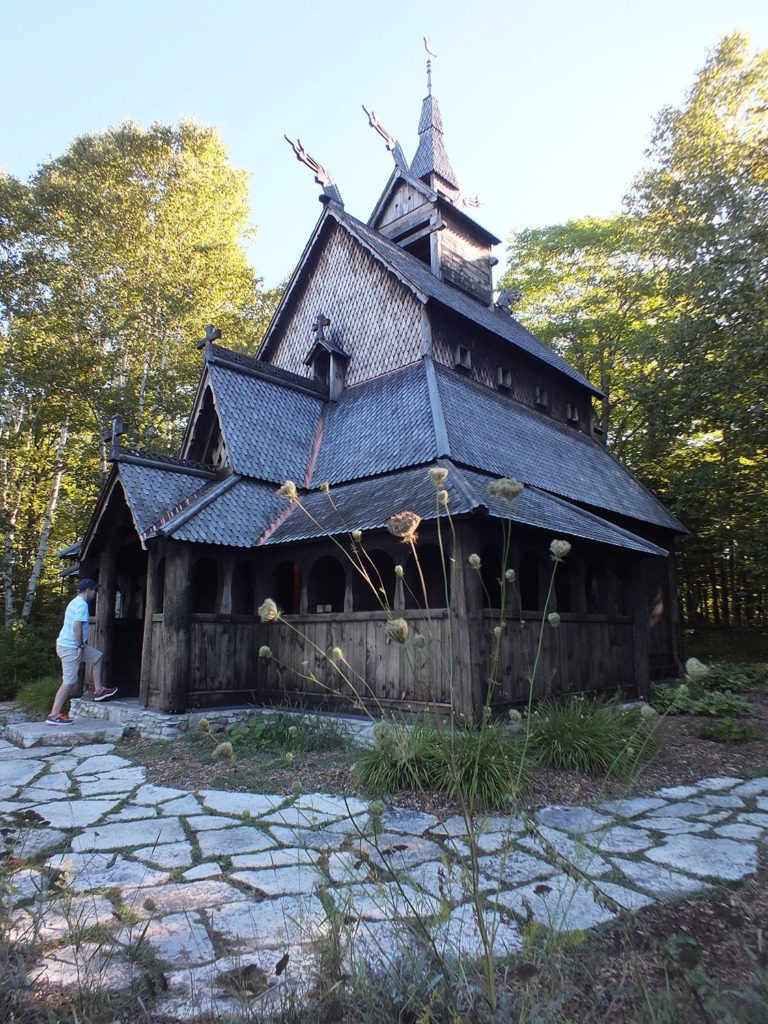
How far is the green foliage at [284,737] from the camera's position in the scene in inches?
279

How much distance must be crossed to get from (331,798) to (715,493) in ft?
51.2

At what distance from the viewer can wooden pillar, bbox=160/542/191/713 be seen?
27.7 ft

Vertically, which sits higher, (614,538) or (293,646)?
(614,538)

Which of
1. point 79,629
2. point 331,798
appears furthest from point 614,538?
point 79,629

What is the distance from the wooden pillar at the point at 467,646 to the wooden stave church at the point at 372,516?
26 millimetres

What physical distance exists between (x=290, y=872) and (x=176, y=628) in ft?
18.0

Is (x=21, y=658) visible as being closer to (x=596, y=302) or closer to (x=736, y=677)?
(x=736, y=677)

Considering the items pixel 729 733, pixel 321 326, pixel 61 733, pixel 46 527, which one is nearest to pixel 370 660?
pixel 61 733

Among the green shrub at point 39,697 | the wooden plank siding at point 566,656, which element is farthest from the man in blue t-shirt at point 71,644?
the wooden plank siding at point 566,656

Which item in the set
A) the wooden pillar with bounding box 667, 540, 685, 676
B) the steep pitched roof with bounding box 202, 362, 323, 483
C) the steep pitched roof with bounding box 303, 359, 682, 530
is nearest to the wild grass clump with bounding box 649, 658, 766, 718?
the wooden pillar with bounding box 667, 540, 685, 676

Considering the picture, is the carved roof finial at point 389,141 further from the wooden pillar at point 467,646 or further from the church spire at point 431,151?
the wooden pillar at point 467,646

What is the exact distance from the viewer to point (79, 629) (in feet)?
29.7

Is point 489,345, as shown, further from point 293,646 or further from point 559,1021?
point 559,1021

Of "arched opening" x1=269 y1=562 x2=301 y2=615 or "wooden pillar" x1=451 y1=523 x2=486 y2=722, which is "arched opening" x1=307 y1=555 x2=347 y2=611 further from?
"wooden pillar" x1=451 y1=523 x2=486 y2=722
